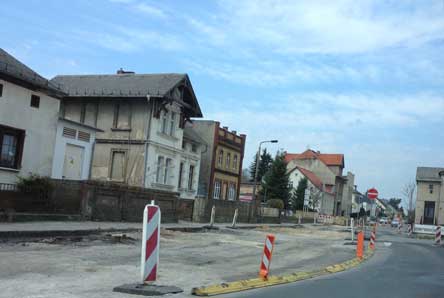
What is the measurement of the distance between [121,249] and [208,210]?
20654 millimetres

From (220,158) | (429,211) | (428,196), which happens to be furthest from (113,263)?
(428,196)

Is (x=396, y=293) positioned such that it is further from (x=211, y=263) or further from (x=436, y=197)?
(x=436, y=197)

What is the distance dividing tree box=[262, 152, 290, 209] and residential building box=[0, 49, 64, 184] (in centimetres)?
5251

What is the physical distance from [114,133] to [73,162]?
9007mm

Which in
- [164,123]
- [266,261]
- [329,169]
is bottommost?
[266,261]

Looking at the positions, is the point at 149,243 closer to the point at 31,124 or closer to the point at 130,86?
the point at 31,124

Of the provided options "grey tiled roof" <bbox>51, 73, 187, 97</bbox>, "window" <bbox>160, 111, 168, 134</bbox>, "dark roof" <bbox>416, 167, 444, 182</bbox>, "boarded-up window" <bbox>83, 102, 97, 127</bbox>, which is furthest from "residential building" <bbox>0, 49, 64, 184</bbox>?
"dark roof" <bbox>416, 167, 444, 182</bbox>

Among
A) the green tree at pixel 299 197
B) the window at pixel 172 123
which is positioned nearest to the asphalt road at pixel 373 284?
the window at pixel 172 123

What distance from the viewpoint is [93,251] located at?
1561cm

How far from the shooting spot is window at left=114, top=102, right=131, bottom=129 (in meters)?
39.6

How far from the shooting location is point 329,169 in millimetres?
112000

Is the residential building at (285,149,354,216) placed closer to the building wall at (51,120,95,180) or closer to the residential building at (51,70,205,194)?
the residential building at (51,70,205,194)

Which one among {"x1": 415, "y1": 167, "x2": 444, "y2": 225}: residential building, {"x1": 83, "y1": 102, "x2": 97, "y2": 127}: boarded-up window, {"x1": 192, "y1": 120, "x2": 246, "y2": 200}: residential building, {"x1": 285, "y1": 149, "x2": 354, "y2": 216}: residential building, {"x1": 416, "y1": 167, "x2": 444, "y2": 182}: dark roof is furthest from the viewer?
{"x1": 285, "y1": 149, "x2": 354, "y2": 216}: residential building

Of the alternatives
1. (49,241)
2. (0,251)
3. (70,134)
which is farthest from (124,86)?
(0,251)
